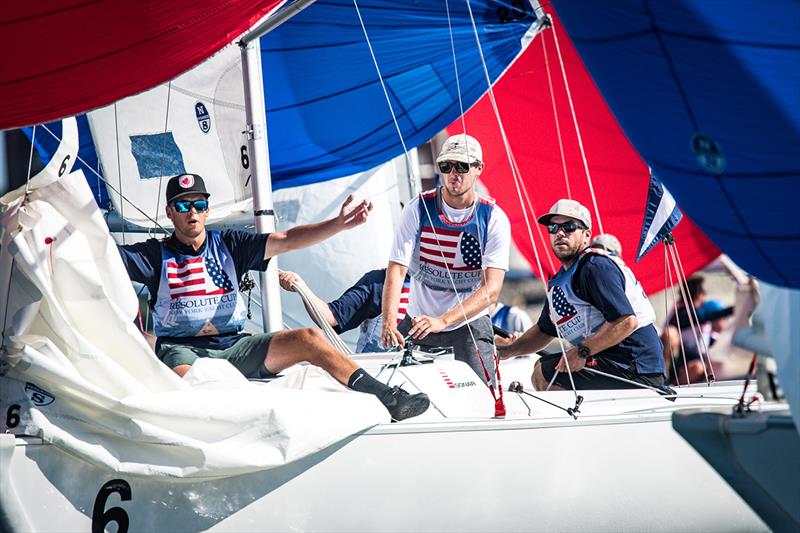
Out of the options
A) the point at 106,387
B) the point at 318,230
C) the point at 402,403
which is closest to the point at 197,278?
the point at 318,230

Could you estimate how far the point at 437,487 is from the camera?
4160 millimetres

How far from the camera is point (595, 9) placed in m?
3.29

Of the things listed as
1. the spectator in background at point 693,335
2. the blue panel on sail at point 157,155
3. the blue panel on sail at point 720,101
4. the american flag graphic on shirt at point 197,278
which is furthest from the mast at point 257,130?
the spectator in background at point 693,335

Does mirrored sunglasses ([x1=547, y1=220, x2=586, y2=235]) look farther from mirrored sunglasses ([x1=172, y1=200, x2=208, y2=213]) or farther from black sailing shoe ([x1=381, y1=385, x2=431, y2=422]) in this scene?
mirrored sunglasses ([x1=172, y1=200, x2=208, y2=213])

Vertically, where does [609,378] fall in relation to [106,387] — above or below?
below

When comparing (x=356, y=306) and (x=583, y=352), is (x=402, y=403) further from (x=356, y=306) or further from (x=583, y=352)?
(x=356, y=306)

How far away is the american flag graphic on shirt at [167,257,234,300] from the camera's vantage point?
477 centimetres

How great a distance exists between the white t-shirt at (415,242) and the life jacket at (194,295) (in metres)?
0.84

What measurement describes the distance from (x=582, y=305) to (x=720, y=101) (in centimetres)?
213

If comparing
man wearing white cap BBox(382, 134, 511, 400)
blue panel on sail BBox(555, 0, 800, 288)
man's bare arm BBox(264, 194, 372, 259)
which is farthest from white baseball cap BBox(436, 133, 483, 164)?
blue panel on sail BBox(555, 0, 800, 288)

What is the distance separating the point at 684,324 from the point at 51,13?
233 inches

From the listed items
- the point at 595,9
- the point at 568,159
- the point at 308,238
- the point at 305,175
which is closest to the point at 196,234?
the point at 308,238

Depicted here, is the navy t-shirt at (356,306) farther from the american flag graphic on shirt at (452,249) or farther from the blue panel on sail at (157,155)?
the blue panel on sail at (157,155)

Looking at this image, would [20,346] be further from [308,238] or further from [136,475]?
[308,238]
